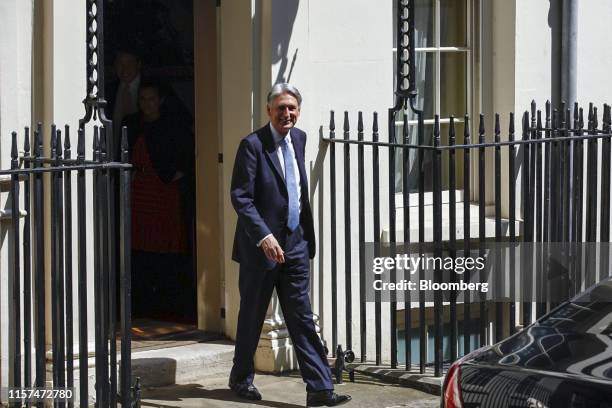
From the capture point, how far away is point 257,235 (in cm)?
754

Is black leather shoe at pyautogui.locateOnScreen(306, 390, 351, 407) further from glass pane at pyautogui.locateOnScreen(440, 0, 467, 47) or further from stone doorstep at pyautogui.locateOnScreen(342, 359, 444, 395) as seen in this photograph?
glass pane at pyautogui.locateOnScreen(440, 0, 467, 47)

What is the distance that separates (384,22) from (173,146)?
6.14ft

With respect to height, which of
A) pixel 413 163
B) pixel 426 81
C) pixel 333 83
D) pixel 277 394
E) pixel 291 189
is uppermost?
pixel 426 81

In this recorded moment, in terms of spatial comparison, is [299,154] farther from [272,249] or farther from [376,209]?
[376,209]

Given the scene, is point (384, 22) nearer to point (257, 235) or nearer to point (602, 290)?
point (257, 235)

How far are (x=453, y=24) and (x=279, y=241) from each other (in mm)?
3278

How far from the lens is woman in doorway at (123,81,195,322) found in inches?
386

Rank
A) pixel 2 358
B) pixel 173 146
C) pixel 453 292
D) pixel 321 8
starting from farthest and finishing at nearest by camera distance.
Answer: pixel 173 146 < pixel 321 8 < pixel 453 292 < pixel 2 358

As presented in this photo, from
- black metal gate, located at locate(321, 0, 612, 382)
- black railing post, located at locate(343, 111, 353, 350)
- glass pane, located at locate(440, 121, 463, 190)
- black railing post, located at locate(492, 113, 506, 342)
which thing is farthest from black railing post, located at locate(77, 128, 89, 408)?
glass pane, located at locate(440, 121, 463, 190)

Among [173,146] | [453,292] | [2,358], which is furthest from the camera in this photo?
[173,146]

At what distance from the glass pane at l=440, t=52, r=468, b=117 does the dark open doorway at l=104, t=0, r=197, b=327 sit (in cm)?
199

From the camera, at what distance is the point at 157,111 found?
9820 mm

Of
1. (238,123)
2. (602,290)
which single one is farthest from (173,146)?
(602,290)

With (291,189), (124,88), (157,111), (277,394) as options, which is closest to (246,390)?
(277,394)
